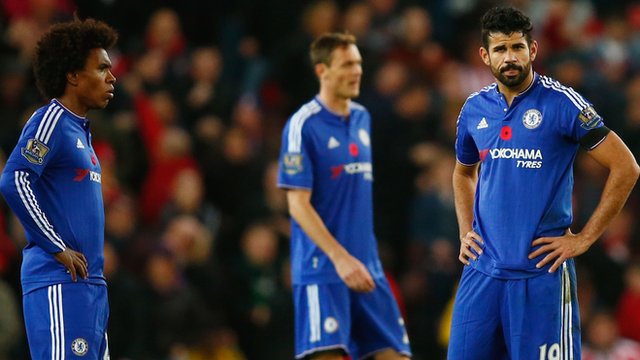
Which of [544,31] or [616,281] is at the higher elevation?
[544,31]

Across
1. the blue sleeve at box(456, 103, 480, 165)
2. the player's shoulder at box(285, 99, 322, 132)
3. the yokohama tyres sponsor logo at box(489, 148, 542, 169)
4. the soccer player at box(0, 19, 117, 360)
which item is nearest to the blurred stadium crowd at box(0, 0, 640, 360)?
the player's shoulder at box(285, 99, 322, 132)

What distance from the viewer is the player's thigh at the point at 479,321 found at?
746 cm

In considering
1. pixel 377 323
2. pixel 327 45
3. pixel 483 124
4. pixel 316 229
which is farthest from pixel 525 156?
pixel 327 45

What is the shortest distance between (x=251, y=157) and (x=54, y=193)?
6131mm

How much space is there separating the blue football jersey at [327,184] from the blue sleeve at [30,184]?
7.60ft

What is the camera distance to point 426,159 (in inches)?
551

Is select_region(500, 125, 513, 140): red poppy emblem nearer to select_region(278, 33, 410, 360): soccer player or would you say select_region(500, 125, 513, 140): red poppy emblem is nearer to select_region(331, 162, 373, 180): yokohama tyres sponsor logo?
select_region(278, 33, 410, 360): soccer player

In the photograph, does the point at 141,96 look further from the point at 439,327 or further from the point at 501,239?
the point at 501,239

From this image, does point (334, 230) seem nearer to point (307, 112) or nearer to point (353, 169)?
point (353, 169)

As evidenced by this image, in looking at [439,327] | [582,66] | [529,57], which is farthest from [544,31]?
[529,57]

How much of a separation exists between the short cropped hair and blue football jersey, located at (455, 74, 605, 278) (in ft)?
7.27

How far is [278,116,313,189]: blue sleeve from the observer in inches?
358

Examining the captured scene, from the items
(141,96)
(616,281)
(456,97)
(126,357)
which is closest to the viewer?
(126,357)

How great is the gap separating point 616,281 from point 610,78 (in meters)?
3.05
